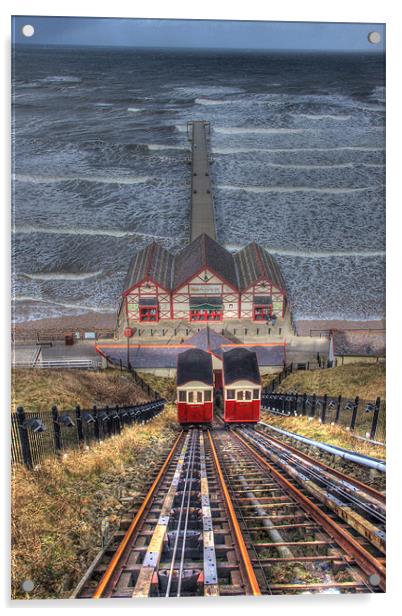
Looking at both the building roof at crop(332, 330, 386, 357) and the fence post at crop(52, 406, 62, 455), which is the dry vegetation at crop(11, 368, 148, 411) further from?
the building roof at crop(332, 330, 386, 357)

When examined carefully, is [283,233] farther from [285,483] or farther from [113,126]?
[285,483]

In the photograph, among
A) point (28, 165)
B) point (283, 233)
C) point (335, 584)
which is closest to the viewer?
point (335, 584)

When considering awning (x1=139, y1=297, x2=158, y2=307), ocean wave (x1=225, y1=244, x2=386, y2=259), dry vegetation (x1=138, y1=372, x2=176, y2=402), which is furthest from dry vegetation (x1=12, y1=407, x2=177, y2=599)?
ocean wave (x1=225, y1=244, x2=386, y2=259)

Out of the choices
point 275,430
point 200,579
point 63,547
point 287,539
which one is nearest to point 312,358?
point 275,430

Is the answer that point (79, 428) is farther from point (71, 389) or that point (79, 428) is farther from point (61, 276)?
point (61, 276)

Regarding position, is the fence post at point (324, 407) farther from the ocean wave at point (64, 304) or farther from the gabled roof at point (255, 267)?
the ocean wave at point (64, 304)

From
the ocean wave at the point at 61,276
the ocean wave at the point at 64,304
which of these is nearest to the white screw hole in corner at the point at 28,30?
the ocean wave at the point at 61,276
